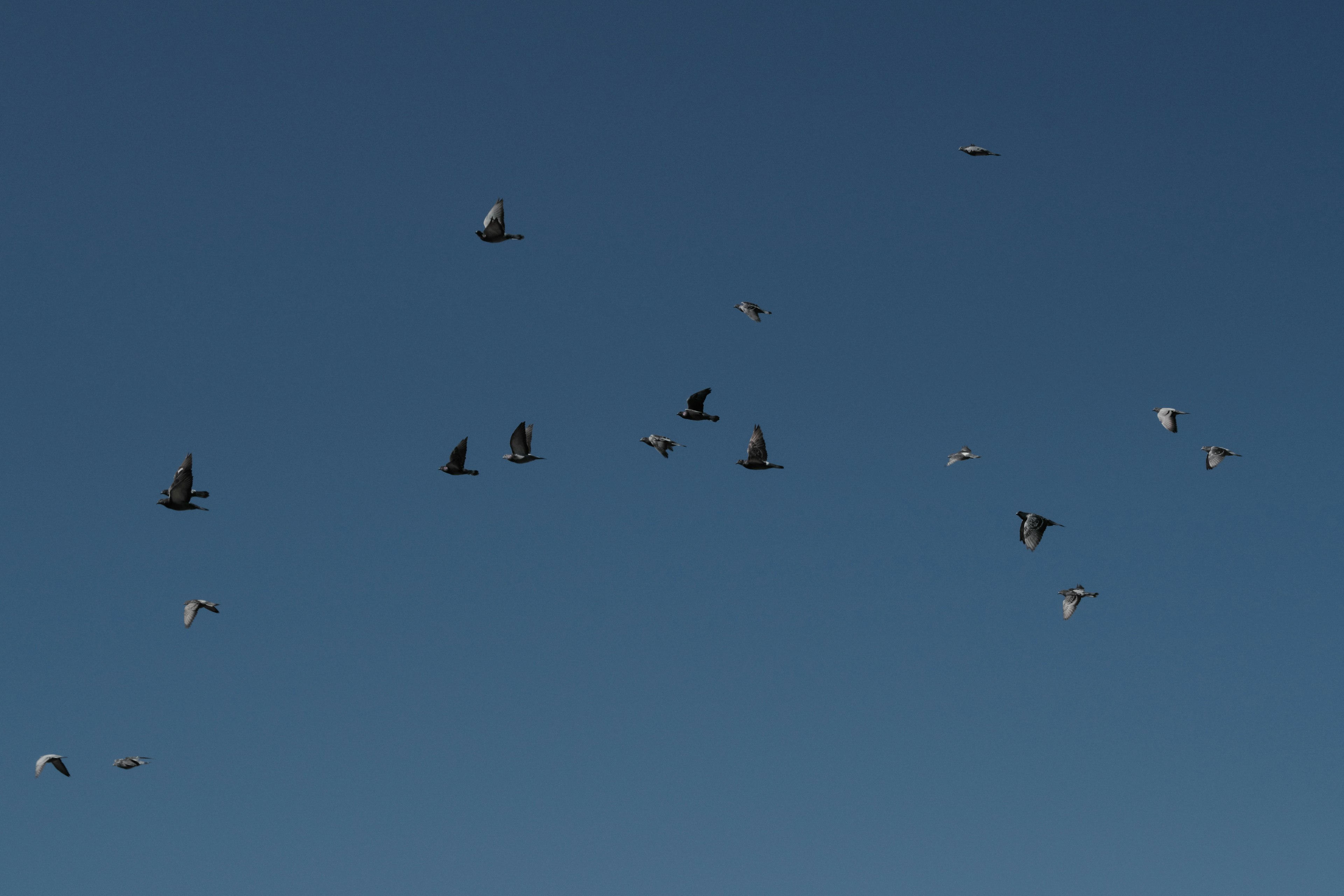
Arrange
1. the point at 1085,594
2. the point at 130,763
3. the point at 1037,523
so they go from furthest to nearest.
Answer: the point at 130,763 → the point at 1085,594 → the point at 1037,523

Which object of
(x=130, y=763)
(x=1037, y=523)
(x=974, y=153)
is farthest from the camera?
(x=974, y=153)

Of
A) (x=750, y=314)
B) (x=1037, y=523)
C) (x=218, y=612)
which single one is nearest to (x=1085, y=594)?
(x=1037, y=523)

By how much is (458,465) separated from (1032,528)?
3016 cm

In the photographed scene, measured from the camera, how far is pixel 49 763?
85438 mm

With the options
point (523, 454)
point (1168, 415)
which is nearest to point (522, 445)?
point (523, 454)

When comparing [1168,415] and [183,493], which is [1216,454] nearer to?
[1168,415]

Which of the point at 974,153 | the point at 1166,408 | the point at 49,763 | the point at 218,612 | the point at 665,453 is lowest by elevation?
the point at 49,763

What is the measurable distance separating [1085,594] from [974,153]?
26.7 meters

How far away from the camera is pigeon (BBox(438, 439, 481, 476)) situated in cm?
7900

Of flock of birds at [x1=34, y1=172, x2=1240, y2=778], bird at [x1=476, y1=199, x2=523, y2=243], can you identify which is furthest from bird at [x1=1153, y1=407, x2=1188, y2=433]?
bird at [x1=476, y1=199, x2=523, y2=243]

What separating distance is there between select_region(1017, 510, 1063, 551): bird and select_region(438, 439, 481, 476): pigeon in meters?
28.6

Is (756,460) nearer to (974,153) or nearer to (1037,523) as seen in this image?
(1037,523)

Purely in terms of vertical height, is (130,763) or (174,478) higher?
(174,478)

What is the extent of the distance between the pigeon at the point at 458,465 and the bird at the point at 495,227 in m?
11.1
